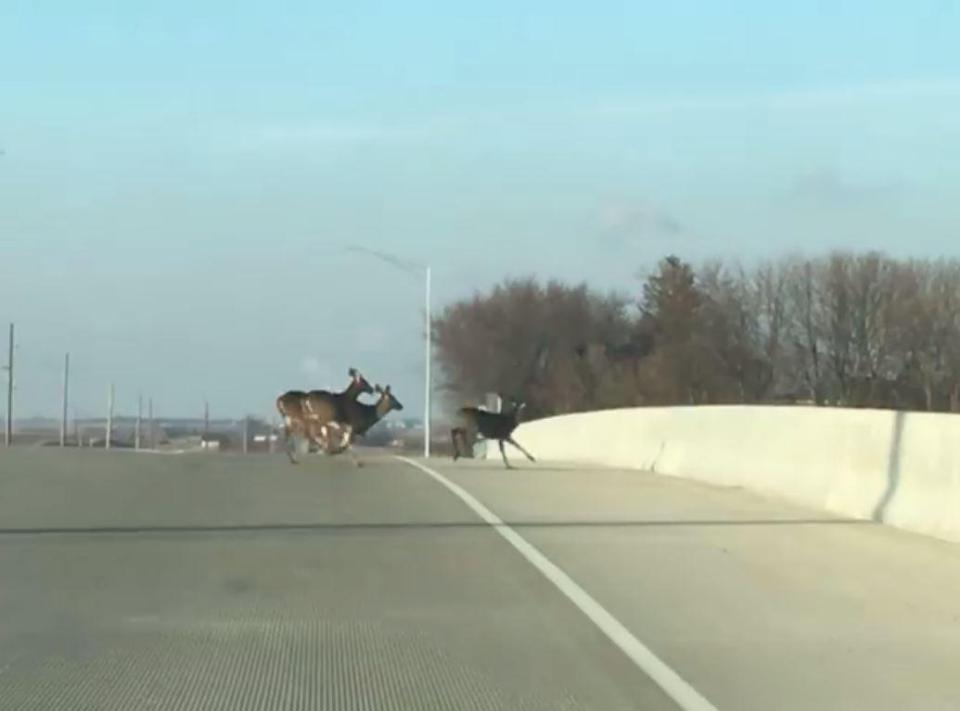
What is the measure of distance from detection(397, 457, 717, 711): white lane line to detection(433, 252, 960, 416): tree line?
4841 cm

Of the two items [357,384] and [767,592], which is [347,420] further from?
[767,592]

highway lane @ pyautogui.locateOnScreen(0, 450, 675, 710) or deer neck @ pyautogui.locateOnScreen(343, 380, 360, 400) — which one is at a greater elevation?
deer neck @ pyautogui.locateOnScreen(343, 380, 360, 400)

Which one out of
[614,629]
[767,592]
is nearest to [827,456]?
[767,592]

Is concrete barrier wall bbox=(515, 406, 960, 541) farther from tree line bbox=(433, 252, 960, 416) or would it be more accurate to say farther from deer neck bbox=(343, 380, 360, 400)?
tree line bbox=(433, 252, 960, 416)

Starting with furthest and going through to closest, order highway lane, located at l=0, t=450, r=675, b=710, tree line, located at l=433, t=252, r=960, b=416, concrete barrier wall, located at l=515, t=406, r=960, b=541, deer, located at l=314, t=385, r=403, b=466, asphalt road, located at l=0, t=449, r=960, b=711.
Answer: tree line, located at l=433, t=252, r=960, b=416 < deer, located at l=314, t=385, r=403, b=466 < concrete barrier wall, located at l=515, t=406, r=960, b=541 < asphalt road, located at l=0, t=449, r=960, b=711 < highway lane, located at l=0, t=450, r=675, b=710

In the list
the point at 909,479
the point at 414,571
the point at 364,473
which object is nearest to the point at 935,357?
the point at 364,473

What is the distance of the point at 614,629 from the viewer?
37.5ft

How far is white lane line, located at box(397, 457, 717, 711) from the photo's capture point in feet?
29.9

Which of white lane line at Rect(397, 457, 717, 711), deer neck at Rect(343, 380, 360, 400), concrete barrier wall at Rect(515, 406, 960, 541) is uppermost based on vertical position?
deer neck at Rect(343, 380, 360, 400)

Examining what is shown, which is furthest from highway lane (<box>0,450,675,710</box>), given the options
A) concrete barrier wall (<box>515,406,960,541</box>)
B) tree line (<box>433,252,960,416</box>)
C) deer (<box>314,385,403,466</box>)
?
tree line (<box>433,252,960,416</box>)

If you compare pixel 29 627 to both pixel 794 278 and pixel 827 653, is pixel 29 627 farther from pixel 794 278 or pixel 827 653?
pixel 794 278

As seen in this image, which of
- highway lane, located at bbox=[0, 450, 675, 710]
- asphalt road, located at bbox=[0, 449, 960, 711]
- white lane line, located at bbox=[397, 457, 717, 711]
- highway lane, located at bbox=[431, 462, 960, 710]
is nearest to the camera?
white lane line, located at bbox=[397, 457, 717, 711]

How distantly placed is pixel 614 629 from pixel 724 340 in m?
79.0

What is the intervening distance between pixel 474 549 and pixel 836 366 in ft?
220
